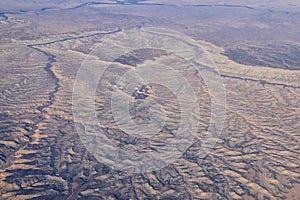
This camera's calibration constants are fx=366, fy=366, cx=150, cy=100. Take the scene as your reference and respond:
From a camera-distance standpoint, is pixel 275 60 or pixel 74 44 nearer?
pixel 275 60

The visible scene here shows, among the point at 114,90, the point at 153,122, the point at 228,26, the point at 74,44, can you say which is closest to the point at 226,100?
the point at 153,122

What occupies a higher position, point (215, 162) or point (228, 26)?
point (228, 26)

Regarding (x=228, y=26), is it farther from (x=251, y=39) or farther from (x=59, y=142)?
(x=59, y=142)

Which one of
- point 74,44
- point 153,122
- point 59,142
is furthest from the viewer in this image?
point 74,44

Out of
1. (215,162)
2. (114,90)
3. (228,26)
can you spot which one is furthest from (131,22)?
(215,162)

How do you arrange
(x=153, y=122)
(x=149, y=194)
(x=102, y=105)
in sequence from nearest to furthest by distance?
1. (x=149, y=194)
2. (x=153, y=122)
3. (x=102, y=105)

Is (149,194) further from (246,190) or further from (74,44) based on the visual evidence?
(74,44)
